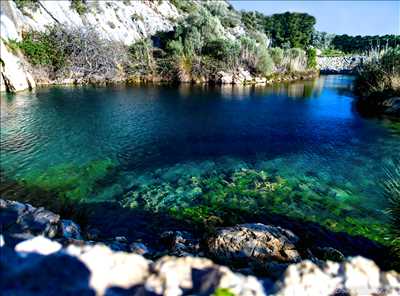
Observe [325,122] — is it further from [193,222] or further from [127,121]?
[193,222]

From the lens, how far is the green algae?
10.4 metres

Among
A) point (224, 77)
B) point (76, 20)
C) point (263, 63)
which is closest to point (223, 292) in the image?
point (224, 77)

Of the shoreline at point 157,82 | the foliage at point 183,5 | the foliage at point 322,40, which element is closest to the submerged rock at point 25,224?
the shoreline at point 157,82

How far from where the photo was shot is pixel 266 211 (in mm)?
9430

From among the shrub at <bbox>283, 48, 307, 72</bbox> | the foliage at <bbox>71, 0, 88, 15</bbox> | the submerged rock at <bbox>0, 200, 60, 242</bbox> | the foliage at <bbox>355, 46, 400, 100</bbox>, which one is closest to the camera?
the submerged rock at <bbox>0, 200, 60, 242</bbox>

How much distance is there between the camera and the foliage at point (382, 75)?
26109 mm

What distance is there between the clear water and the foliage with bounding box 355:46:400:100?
407 centimetres

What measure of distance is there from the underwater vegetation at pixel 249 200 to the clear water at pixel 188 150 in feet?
0.21

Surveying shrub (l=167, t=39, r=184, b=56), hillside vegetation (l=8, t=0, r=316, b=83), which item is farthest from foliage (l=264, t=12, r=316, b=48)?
shrub (l=167, t=39, r=184, b=56)

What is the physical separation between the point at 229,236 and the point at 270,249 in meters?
0.99

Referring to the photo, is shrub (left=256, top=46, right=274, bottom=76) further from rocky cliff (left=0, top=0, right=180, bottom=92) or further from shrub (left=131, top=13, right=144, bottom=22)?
shrub (left=131, top=13, right=144, bottom=22)

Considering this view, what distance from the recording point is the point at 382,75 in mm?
27859

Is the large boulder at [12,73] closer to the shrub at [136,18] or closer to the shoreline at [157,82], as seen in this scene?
the shoreline at [157,82]

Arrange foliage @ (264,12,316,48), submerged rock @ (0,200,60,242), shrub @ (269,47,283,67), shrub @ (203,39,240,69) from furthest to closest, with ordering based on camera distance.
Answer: foliage @ (264,12,316,48) → shrub @ (269,47,283,67) → shrub @ (203,39,240,69) → submerged rock @ (0,200,60,242)
